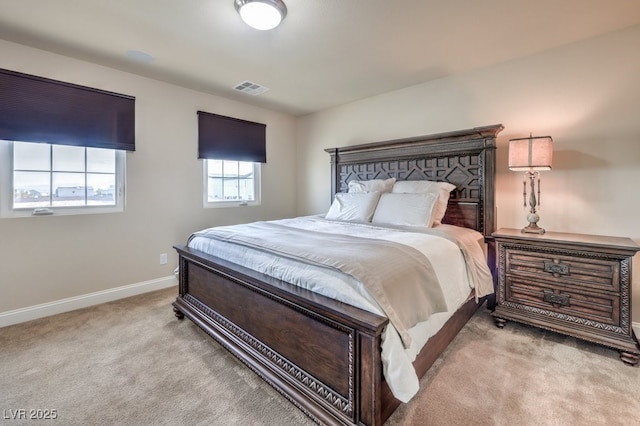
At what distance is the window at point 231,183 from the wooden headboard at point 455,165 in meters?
1.69

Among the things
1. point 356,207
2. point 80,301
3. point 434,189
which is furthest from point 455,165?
point 80,301

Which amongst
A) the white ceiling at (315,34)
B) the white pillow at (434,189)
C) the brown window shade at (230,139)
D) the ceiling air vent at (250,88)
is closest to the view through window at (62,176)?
the white ceiling at (315,34)

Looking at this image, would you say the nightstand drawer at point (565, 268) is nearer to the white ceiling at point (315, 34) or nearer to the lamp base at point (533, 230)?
the lamp base at point (533, 230)

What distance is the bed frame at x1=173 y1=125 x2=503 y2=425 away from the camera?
4.18 ft

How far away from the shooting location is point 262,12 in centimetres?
194

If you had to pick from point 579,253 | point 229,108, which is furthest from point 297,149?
point 579,253

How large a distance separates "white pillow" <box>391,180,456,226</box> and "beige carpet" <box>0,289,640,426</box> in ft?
3.36

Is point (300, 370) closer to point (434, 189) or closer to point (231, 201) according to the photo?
point (434, 189)

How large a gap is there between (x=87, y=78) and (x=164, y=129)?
787 mm

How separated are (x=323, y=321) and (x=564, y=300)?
1962mm

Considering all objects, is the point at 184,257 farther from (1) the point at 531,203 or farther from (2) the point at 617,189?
(2) the point at 617,189

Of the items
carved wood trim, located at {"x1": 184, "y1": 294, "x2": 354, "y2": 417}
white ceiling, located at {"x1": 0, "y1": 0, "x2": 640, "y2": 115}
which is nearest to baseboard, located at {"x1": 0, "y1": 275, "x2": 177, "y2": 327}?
carved wood trim, located at {"x1": 184, "y1": 294, "x2": 354, "y2": 417}

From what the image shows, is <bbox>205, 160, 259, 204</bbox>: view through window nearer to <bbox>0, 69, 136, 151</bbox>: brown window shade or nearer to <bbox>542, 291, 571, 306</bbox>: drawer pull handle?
<bbox>0, 69, 136, 151</bbox>: brown window shade

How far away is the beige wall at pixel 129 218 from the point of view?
255 cm
